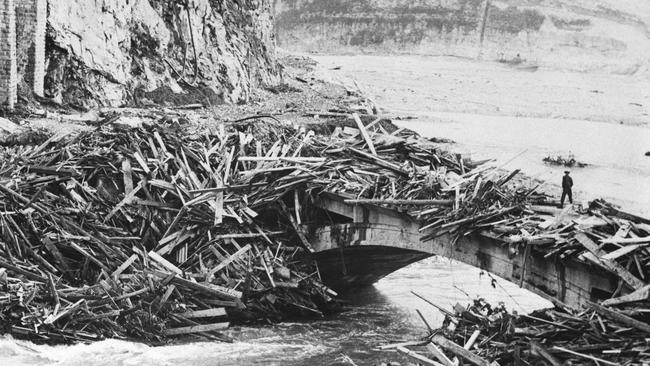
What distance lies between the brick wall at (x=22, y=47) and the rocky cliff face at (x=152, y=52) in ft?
2.03

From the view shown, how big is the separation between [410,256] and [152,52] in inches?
586

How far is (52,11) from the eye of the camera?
30.5 m

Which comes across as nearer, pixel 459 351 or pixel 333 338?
pixel 459 351

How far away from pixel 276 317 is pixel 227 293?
5.79 feet

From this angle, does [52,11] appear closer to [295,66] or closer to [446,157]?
[446,157]

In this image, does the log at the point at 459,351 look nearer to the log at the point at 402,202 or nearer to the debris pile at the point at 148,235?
the log at the point at 402,202

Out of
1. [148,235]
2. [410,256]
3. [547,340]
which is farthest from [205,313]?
[547,340]

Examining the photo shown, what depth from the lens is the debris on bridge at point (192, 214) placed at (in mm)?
19594

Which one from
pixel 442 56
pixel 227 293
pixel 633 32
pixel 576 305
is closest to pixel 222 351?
pixel 227 293

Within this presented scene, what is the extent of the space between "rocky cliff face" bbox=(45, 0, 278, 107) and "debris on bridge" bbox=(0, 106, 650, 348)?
686cm

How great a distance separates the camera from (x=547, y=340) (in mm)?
14516

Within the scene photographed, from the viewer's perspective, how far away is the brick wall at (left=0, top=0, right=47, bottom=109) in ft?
93.3

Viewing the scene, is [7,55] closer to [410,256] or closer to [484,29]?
[410,256]

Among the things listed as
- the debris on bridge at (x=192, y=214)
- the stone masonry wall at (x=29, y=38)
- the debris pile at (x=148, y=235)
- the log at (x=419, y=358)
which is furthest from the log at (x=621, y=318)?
the stone masonry wall at (x=29, y=38)
